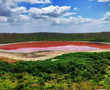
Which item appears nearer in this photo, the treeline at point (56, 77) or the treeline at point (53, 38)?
the treeline at point (56, 77)

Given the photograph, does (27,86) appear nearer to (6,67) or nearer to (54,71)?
(54,71)

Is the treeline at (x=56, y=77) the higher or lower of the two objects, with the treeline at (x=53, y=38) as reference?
lower

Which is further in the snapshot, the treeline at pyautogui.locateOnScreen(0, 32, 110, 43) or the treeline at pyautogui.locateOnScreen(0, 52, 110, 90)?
the treeline at pyautogui.locateOnScreen(0, 32, 110, 43)

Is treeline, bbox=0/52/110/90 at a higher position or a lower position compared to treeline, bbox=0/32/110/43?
lower

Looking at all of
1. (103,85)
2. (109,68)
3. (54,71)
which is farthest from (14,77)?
(109,68)

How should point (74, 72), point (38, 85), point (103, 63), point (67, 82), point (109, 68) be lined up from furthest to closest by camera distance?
point (103, 63)
point (109, 68)
point (74, 72)
point (67, 82)
point (38, 85)

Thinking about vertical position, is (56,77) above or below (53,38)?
below

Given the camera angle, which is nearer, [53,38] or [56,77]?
[56,77]

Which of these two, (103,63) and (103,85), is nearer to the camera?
(103,85)
